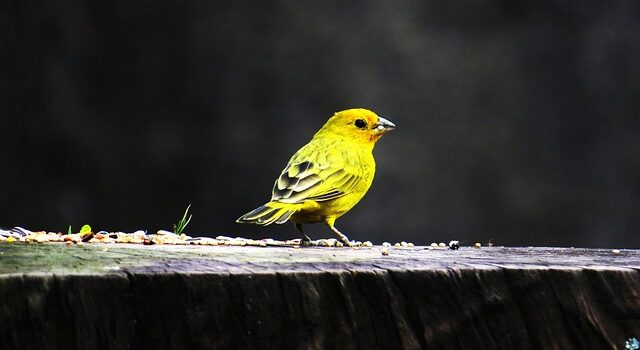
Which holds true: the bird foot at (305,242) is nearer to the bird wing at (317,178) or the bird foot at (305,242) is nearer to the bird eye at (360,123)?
the bird wing at (317,178)

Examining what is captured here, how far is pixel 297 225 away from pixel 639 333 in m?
1.36

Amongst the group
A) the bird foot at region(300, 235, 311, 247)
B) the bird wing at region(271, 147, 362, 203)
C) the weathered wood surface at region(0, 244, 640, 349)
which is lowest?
the weathered wood surface at region(0, 244, 640, 349)

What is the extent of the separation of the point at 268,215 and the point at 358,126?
2.07ft

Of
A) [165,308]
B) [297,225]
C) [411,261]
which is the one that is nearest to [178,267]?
[165,308]

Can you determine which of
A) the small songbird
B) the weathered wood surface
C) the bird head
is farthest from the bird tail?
the weathered wood surface

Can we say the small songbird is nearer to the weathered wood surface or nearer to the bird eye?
the bird eye

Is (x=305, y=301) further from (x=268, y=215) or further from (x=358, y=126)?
(x=358, y=126)

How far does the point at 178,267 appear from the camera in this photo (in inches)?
38.8

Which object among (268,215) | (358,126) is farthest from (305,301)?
(358,126)

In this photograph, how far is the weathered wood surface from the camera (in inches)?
35.9

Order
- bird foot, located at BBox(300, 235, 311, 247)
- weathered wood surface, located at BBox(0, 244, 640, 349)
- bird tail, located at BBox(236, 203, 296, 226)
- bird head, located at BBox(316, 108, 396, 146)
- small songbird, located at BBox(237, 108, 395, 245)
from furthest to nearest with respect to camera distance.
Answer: bird head, located at BBox(316, 108, 396, 146)
small songbird, located at BBox(237, 108, 395, 245)
bird tail, located at BBox(236, 203, 296, 226)
bird foot, located at BBox(300, 235, 311, 247)
weathered wood surface, located at BBox(0, 244, 640, 349)

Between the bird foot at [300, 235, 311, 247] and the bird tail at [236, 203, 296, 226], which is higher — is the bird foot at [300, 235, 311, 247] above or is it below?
below

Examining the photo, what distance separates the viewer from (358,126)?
8.84ft

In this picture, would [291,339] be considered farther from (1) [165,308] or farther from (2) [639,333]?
Answer: (2) [639,333]
